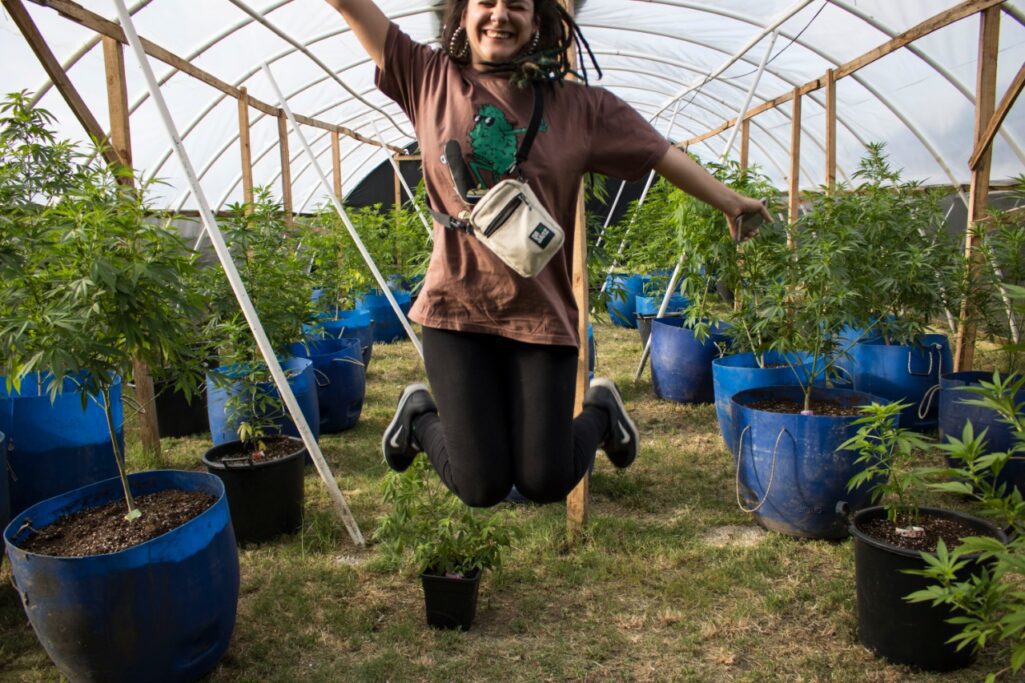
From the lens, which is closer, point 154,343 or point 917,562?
point 917,562

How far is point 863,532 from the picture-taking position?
9.53 feet

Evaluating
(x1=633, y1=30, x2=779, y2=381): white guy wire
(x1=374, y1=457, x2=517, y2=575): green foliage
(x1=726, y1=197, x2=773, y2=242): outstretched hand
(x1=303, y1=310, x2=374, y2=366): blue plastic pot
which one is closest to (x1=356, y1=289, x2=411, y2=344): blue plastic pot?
(x1=303, y1=310, x2=374, y2=366): blue plastic pot

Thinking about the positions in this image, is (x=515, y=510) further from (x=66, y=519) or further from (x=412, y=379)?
(x=412, y=379)

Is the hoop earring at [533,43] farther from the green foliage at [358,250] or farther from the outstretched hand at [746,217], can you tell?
the green foliage at [358,250]

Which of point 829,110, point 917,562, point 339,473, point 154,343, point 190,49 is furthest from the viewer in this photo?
point 190,49

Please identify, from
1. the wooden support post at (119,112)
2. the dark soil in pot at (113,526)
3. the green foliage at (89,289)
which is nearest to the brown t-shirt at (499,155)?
the green foliage at (89,289)

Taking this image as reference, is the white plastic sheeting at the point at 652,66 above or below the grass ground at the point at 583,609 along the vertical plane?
above

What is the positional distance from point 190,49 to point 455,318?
Result: 255 inches

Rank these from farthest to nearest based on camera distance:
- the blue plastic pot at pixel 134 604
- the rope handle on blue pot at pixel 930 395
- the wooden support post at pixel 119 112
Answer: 1. the rope handle on blue pot at pixel 930 395
2. the wooden support post at pixel 119 112
3. the blue plastic pot at pixel 134 604

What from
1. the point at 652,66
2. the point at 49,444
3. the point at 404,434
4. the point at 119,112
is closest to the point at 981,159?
the point at 404,434

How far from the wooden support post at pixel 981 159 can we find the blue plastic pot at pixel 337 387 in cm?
431

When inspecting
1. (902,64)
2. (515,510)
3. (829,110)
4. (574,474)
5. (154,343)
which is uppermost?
(902,64)

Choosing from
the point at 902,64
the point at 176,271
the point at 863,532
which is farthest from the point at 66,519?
the point at 902,64

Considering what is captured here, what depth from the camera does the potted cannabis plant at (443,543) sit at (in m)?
3.08
